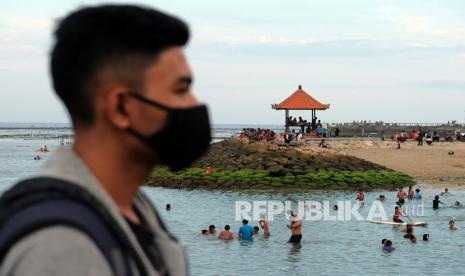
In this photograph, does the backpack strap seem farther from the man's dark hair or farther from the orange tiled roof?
the orange tiled roof

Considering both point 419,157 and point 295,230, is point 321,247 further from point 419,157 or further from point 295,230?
point 419,157

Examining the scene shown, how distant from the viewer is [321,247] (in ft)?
104

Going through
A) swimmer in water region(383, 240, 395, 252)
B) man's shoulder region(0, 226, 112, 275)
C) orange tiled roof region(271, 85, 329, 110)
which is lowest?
swimmer in water region(383, 240, 395, 252)

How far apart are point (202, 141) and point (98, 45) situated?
464mm

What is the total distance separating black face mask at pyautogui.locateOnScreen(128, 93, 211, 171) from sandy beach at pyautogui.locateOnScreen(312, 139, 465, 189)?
50.4 metres

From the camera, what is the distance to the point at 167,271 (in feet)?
8.41

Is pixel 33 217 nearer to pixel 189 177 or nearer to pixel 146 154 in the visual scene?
pixel 146 154

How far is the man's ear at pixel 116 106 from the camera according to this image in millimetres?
2297

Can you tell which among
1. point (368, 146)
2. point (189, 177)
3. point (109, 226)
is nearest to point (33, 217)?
point (109, 226)

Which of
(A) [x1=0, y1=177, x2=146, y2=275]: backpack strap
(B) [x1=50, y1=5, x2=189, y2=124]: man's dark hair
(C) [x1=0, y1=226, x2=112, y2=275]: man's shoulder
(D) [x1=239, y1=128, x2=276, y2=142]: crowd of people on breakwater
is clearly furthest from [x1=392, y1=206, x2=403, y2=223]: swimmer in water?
(C) [x1=0, y1=226, x2=112, y2=275]: man's shoulder

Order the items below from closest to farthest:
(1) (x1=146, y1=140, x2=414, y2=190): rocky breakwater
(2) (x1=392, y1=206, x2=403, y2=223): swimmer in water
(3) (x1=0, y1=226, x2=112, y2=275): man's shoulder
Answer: (3) (x1=0, y1=226, x2=112, y2=275): man's shoulder → (2) (x1=392, y1=206, x2=403, y2=223): swimmer in water → (1) (x1=146, y1=140, x2=414, y2=190): rocky breakwater

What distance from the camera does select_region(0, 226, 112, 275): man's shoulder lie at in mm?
1939

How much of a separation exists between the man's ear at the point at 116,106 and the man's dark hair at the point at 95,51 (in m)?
0.03

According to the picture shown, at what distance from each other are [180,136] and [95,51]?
371 mm
